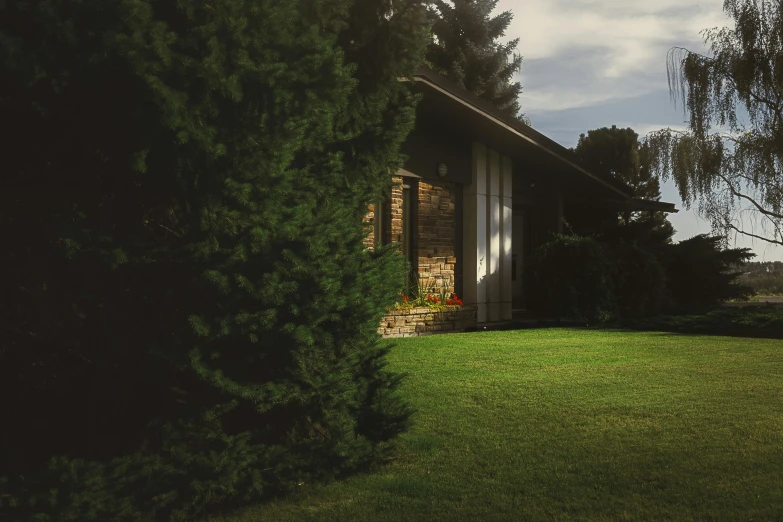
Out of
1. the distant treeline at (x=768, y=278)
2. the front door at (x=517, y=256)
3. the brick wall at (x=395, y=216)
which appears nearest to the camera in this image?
the brick wall at (x=395, y=216)

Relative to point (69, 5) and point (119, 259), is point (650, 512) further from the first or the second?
point (69, 5)

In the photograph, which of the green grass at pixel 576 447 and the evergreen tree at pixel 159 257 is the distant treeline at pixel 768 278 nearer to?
the green grass at pixel 576 447

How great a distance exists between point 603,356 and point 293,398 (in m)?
6.32

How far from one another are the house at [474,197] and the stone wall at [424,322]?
2.54 ft

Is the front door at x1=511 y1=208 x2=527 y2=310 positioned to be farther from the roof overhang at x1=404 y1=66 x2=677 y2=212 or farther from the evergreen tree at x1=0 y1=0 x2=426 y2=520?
the evergreen tree at x1=0 y1=0 x2=426 y2=520

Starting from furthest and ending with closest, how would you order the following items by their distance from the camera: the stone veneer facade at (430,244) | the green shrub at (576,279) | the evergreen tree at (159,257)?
the green shrub at (576,279)
the stone veneer facade at (430,244)
the evergreen tree at (159,257)

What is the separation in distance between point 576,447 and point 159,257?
2.95 metres

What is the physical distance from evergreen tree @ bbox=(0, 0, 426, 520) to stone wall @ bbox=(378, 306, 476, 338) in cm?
738

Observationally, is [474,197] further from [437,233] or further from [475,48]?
[475,48]

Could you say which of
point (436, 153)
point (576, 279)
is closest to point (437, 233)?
point (436, 153)

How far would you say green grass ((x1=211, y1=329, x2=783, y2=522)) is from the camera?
12.5 ft

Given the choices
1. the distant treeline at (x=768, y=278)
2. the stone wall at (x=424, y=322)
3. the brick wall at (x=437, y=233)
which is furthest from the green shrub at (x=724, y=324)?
the distant treeline at (x=768, y=278)

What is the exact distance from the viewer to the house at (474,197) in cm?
1309

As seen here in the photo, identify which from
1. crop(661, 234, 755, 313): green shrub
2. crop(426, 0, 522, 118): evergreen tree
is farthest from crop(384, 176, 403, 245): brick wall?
crop(426, 0, 522, 118): evergreen tree
